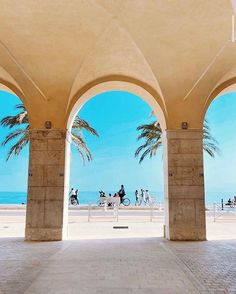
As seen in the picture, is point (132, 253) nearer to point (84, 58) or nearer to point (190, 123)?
point (190, 123)

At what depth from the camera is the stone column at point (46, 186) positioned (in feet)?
28.3

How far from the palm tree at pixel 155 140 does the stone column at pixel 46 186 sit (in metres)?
8.74

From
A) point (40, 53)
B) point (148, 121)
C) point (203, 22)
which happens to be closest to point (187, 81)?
point (203, 22)

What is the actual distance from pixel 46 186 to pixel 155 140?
1060 centimetres

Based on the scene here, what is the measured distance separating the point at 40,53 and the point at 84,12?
75.4 inches

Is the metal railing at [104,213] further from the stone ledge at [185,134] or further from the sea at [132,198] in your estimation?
the stone ledge at [185,134]

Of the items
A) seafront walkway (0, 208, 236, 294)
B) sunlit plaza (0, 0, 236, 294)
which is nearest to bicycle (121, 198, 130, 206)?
sunlit plaza (0, 0, 236, 294)

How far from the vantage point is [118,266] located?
552cm

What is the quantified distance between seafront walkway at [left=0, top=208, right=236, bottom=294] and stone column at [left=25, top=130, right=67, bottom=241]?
1.60ft

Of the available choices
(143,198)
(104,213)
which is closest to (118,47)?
(104,213)

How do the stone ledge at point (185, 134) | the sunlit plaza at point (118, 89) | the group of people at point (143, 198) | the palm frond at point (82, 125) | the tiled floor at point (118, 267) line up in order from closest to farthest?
the tiled floor at point (118, 267)
the sunlit plaza at point (118, 89)
the stone ledge at point (185, 134)
the palm frond at point (82, 125)
the group of people at point (143, 198)

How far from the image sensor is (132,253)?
22.1ft

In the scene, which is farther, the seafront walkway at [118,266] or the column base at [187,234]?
the column base at [187,234]

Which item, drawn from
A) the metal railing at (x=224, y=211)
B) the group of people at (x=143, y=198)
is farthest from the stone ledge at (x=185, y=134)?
the group of people at (x=143, y=198)
